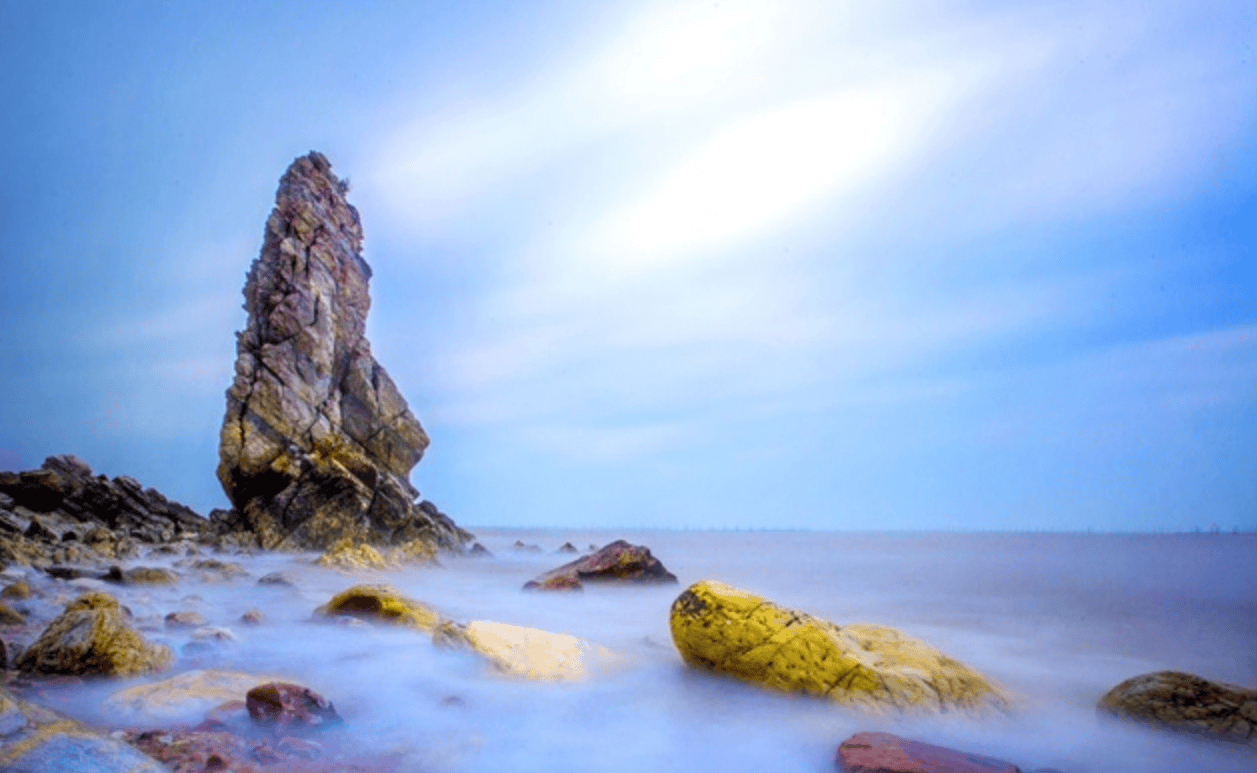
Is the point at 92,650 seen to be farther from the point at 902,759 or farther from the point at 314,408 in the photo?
the point at 314,408

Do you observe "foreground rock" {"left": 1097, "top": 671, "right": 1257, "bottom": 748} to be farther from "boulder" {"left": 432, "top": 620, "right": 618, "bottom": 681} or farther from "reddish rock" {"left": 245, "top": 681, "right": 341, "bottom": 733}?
"reddish rock" {"left": 245, "top": 681, "right": 341, "bottom": 733}

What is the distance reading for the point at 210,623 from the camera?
8508mm

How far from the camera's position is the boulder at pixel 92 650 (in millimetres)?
5641

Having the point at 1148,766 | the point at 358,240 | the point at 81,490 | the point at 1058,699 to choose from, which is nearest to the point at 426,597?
the point at 1058,699

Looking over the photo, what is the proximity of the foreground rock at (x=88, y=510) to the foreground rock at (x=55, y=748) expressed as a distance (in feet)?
55.0

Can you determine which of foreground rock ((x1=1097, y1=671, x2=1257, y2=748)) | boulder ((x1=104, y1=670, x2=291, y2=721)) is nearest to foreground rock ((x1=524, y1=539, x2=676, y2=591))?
boulder ((x1=104, y1=670, x2=291, y2=721))

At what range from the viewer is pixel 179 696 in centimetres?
517

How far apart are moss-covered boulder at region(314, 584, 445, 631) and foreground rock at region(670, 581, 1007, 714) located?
138 inches

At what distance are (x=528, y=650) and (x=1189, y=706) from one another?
6.55 m

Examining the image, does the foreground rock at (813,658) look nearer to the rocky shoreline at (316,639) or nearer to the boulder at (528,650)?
the rocky shoreline at (316,639)

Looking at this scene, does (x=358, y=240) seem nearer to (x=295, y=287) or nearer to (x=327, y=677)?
(x=295, y=287)

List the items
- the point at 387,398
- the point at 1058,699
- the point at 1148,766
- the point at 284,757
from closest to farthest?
1. the point at 284,757
2. the point at 1148,766
3. the point at 1058,699
4. the point at 387,398

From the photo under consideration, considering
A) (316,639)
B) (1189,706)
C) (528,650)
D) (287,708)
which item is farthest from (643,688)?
A: (1189,706)

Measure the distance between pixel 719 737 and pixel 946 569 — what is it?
2934 cm
